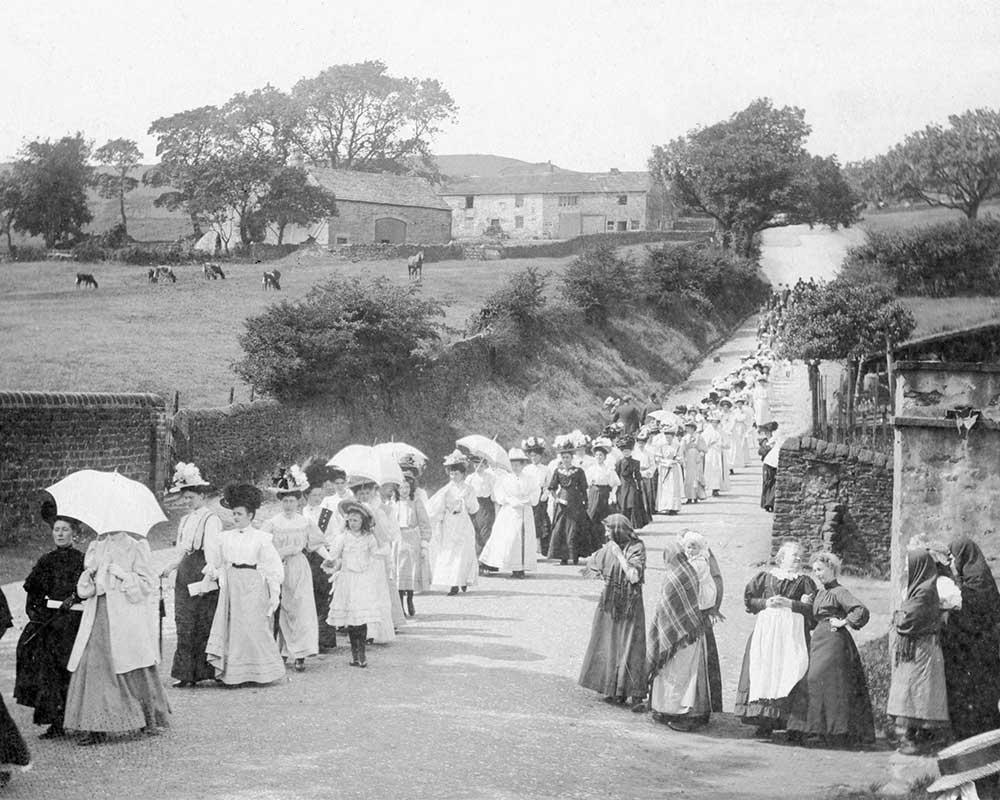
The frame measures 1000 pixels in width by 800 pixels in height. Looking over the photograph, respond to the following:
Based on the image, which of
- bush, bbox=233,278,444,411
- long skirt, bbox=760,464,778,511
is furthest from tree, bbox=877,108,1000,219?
bush, bbox=233,278,444,411

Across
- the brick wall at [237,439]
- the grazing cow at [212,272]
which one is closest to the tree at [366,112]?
the grazing cow at [212,272]

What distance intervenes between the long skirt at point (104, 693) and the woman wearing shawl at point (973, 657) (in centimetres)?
600

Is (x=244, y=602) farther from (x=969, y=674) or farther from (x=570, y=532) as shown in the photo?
(x=570, y=532)

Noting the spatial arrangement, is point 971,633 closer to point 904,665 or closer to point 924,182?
point 904,665

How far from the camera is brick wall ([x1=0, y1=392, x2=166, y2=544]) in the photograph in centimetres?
1881

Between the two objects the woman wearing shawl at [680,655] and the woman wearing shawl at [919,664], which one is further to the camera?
the woman wearing shawl at [680,655]

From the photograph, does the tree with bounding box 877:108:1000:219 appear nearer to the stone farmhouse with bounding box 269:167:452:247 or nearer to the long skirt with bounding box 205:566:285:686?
the stone farmhouse with bounding box 269:167:452:247

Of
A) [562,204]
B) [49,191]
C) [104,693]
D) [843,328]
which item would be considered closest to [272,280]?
[49,191]

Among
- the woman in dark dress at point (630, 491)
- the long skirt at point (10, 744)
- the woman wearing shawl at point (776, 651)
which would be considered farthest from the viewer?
the woman in dark dress at point (630, 491)

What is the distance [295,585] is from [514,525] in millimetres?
6229

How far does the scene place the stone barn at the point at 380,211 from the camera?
61.8 meters

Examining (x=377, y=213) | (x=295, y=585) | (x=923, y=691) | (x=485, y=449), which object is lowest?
(x=923, y=691)

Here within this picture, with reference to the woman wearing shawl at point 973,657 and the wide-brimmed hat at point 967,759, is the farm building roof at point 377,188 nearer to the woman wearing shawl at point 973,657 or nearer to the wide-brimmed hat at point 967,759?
the woman wearing shawl at point 973,657

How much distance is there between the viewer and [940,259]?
149 feet
